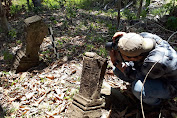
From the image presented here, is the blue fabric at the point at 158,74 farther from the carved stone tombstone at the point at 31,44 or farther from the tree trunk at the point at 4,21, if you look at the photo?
the tree trunk at the point at 4,21

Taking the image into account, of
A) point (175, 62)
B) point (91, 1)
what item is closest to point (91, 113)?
point (175, 62)

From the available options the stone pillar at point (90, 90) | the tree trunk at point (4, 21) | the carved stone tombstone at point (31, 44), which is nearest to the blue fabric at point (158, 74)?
the stone pillar at point (90, 90)

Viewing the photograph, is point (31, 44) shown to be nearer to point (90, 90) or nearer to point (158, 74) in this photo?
point (90, 90)

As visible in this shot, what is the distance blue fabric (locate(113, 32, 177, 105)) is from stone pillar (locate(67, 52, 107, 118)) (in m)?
0.48

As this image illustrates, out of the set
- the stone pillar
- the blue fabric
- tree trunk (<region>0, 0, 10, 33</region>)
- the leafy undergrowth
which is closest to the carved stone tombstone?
the leafy undergrowth

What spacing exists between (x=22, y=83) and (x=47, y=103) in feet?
3.25

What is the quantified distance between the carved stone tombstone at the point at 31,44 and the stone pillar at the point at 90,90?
1.86 m

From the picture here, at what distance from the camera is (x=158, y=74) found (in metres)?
2.02

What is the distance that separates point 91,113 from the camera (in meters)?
2.32

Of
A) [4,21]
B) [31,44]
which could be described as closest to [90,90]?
[31,44]

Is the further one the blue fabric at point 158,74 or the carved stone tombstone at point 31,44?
the carved stone tombstone at point 31,44

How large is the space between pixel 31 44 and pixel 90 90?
2156 mm

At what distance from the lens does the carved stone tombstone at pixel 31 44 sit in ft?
11.5

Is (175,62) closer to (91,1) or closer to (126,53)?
(126,53)
